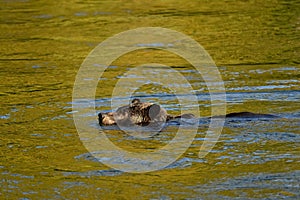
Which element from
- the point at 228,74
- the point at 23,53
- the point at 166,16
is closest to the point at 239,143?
the point at 228,74

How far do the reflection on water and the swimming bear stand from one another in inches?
6.2

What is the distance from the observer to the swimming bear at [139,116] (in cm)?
784

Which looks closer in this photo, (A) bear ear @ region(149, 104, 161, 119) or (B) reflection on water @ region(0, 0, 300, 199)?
(B) reflection on water @ region(0, 0, 300, 199)

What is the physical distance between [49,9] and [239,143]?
1014 cm

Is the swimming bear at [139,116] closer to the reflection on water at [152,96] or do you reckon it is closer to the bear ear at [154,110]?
the bear ear at [154,110]

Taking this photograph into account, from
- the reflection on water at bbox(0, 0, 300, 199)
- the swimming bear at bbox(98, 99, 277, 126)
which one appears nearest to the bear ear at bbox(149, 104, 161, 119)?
the swimming bear at bbox(98, 99, 277, 126)

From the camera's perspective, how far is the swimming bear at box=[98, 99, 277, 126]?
7.84 meters

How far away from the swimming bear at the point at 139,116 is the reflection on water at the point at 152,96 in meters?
0.16

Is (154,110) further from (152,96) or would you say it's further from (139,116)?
(152,96)

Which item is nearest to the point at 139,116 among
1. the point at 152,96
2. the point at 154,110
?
the point at 154,110

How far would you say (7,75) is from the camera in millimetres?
10969

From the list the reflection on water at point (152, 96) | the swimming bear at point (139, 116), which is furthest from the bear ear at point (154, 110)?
the reflection on water at point (152, 96)

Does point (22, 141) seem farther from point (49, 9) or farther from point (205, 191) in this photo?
point (49, 9)

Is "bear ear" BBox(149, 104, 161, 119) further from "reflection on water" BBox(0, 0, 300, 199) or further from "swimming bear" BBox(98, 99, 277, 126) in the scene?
"reflection on water" BBox(0, 0, 300, 199)
